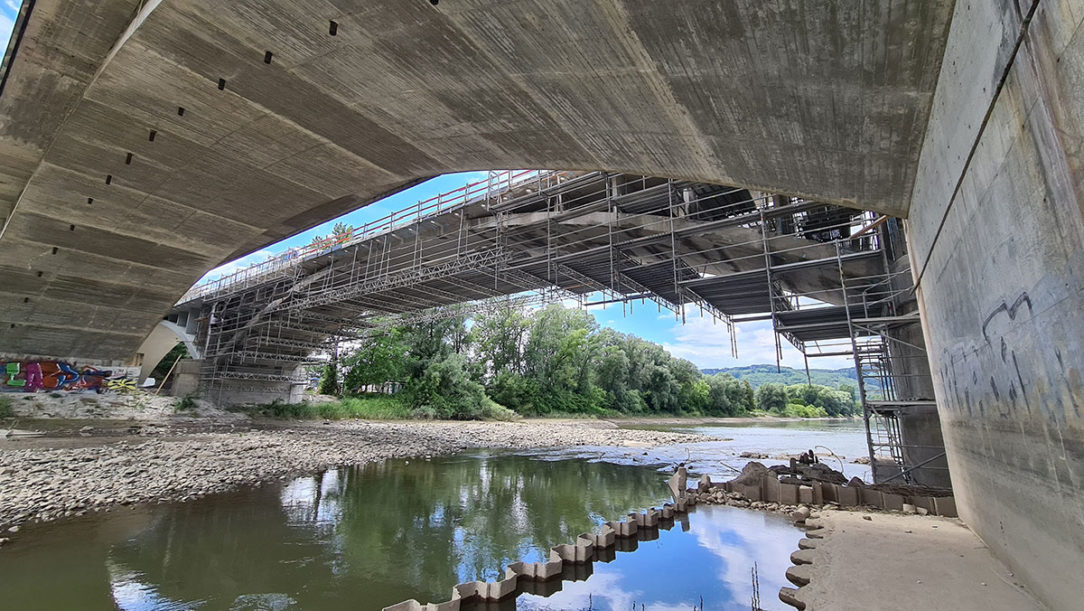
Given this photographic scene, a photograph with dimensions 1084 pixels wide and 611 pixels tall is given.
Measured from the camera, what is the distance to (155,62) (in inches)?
306

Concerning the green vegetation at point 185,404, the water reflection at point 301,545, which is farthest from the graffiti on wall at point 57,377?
the water reflection at point 301,545

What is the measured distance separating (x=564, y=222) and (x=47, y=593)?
1384 cm

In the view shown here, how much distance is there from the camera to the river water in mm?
5246

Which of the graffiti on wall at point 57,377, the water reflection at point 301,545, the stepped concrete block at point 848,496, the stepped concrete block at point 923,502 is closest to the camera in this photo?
the water reflection at point 301,545

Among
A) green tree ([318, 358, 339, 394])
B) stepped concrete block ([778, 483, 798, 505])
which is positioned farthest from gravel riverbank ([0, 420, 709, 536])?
green tree ([318, 358, 339, 394])

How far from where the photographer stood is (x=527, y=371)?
48812mm

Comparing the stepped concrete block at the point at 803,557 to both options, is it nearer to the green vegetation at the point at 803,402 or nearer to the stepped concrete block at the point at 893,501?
the stepped concrete block at the point at 893,501

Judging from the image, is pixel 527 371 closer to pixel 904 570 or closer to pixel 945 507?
pixel 945 507

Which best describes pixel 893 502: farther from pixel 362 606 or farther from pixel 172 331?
pixel 172 331

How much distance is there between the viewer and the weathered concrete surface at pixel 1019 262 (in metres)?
2.50

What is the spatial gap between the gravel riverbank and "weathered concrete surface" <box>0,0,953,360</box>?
22.4ft

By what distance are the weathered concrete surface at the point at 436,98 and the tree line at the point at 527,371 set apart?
18558 millimetres

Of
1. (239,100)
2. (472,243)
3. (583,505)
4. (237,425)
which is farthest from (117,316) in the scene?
(583,505)

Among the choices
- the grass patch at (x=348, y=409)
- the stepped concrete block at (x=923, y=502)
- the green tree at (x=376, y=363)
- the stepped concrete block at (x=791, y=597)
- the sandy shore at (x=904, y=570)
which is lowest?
the stepped concrete block at (x=791, y=597)
